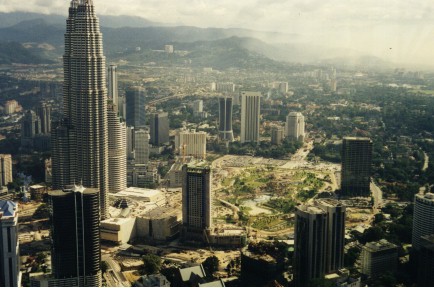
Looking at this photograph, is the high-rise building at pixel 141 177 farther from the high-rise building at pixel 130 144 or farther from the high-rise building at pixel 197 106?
the high-rise building at pixel 197 106

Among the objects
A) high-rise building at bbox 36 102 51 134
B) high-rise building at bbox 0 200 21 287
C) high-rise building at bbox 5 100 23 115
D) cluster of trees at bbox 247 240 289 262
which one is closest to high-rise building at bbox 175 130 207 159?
high-rise building at bbox 36 102 51 134

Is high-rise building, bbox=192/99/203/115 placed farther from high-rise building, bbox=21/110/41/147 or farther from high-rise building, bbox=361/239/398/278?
high-rise building, bbox=361/239/398/278

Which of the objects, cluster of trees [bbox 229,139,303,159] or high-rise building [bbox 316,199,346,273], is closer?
high-rise building [bbox 316,199,346,273]

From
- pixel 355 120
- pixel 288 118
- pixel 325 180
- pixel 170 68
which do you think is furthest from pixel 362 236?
pixel 170 68

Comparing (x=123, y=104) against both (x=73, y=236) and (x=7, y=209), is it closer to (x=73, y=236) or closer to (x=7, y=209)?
(x=7, y=209)

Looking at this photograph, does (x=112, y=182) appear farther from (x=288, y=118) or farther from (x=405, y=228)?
(x=288, y=118)
